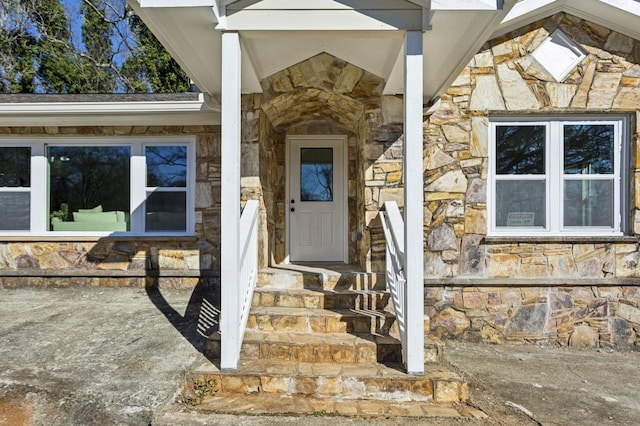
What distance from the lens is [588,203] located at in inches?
183

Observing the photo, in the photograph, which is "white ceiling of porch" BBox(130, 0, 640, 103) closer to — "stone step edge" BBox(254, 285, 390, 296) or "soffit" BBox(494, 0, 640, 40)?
"soffit" BBox(494, 0, 640, 40)

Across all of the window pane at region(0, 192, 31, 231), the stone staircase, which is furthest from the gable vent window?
the window pane at region(0, 192, 31, 231)

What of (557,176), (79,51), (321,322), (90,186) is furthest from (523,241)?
(79,51)

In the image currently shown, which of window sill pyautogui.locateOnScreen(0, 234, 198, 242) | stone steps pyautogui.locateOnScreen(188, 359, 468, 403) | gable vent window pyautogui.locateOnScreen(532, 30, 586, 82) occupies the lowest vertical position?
stone steps pyautogui.locateOnScreen(188, 359, 468, 403)

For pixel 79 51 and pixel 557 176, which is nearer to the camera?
pixel 557 176

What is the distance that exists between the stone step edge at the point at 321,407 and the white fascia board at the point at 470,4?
2.83 meters

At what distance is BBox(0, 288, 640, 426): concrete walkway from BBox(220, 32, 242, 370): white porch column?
48cm

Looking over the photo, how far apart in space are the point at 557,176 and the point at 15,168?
7.08 metres

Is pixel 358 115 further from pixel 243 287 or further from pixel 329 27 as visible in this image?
pixel 243 287

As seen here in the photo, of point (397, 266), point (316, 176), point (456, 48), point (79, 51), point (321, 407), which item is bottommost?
point (321, 407)

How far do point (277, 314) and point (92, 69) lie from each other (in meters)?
16.0

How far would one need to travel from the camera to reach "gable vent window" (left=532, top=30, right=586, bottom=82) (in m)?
4.55

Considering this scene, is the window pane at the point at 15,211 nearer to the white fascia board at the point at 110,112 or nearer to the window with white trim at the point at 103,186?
the window with white trim at the point at 103,186

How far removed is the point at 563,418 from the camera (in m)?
2.88
